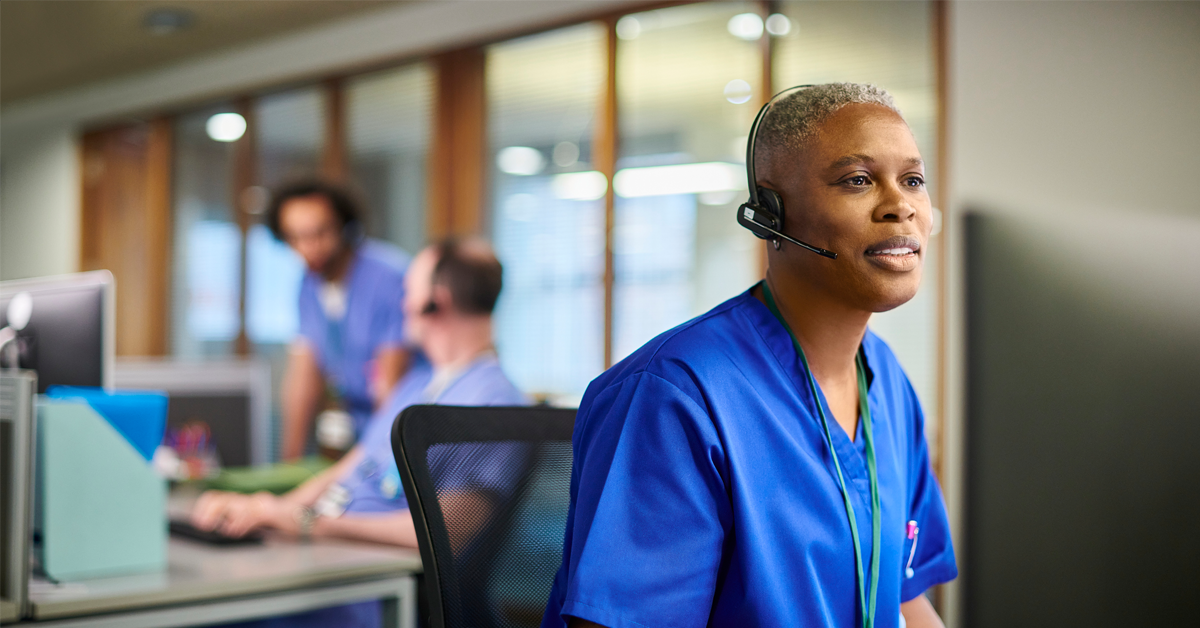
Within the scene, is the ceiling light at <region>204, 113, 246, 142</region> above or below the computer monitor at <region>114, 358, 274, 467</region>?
above

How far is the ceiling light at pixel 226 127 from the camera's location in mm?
4570

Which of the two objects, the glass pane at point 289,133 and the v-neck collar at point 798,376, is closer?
the v-neck collar at point 798,376

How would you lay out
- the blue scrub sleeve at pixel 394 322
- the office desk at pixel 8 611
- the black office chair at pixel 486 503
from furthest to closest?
the blue scrub sleeve at pixel 394 322 < the office desk at pixel 8 611 < the black office chair at pixel 486 503

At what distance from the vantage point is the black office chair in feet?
3.58

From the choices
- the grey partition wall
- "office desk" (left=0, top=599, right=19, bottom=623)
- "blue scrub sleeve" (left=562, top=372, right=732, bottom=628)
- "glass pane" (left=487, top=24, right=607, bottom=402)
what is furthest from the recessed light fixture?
"blue scrub sleeve" (left=562, top=372, right=732, bottom=628)

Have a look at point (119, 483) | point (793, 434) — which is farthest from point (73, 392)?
point (793, 434)

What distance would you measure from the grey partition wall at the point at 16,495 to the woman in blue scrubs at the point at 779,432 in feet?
3.34

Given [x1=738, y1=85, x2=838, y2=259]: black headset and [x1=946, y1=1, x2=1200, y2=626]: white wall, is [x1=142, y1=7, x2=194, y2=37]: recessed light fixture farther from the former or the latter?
[x1=738, y1=85, x2=838, y2=259]: black headset

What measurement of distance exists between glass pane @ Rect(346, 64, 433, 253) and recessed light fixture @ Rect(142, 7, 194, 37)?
0.70m

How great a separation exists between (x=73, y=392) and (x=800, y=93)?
5.25 ft

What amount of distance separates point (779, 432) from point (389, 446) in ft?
5.00

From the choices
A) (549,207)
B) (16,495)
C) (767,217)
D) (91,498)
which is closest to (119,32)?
(549,207)

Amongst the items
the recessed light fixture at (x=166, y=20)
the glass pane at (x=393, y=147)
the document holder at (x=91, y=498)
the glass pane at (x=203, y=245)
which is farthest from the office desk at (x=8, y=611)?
the glass pane at (x=203, y=245)

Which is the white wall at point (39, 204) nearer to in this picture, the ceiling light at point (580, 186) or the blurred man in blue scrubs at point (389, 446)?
the ceiling light at point (580, 186)
